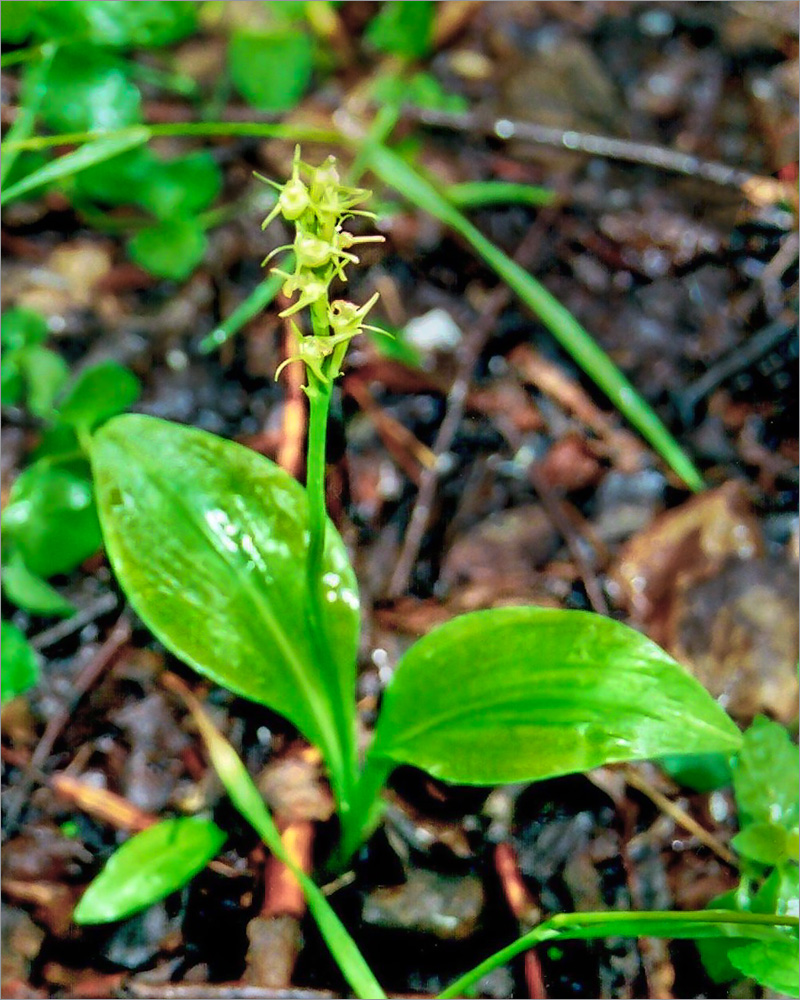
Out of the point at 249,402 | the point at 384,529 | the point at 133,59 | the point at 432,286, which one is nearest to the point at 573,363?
the point at 432,286

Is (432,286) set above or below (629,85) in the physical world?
below

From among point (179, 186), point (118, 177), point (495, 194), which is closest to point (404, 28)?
point (495, 194)

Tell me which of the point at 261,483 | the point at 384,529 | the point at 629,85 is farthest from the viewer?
the point at 629,85

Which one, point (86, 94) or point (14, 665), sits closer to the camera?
Result: point (14, 665)

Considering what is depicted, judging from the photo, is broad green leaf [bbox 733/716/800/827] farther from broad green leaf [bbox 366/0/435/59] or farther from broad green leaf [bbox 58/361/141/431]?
broad green leaf [bbox 366/0/435/59]

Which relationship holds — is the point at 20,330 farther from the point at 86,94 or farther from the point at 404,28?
the point at 404,28

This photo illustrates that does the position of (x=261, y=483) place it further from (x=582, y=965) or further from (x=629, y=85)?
(x=629, y=85)
